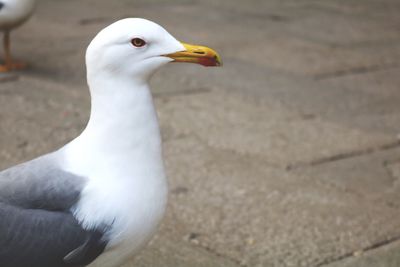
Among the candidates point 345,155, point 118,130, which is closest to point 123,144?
point 118,130

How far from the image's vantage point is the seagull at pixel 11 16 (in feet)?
19.1

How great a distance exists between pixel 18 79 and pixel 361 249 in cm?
316

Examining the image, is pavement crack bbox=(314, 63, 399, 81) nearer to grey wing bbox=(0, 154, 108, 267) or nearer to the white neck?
the white neck

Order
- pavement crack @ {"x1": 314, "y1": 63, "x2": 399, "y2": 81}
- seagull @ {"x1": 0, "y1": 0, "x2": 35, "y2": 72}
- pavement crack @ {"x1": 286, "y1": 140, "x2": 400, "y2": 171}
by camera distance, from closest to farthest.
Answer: pavement crack @ {"x1": 286, "y1": 140, "x2": 400, "y2": 171}, seagull @ {"x1": 0, "y1": 0, "x2": 35, "y2": 72}, pavement crack @ {"x1": 314, "y1": 63, "x2": 399, "y2": 81}

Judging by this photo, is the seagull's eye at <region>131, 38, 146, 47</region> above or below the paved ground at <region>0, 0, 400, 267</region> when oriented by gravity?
above

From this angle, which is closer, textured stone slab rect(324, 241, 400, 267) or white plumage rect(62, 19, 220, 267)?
white plumage rect(62, 19, 220, 267)

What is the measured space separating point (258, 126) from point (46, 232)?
2.73 meters

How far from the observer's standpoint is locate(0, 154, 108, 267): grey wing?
2.54 metres

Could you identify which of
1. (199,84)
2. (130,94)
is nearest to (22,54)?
(199,84)

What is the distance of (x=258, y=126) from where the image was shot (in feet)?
16.8

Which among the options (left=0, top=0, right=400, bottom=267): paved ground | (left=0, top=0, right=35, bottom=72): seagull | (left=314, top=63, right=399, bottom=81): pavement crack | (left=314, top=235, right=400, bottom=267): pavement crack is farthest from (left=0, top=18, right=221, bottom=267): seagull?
(left=314, top=63, right=399, bottom=81): pavement crack

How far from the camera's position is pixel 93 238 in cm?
254

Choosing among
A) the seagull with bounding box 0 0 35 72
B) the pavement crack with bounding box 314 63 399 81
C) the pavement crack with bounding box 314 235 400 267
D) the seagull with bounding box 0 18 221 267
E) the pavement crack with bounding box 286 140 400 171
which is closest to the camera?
the seagull with bounding box 0 18 221 267

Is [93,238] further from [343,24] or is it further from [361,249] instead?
[343,24]
